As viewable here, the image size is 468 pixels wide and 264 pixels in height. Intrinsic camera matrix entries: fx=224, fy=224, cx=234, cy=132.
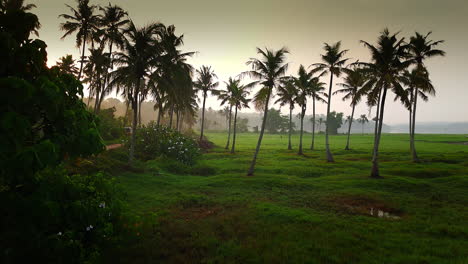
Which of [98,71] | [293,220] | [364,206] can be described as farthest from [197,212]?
[98,71]

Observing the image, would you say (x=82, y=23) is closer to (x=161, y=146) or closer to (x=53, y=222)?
(x=161, y=146)

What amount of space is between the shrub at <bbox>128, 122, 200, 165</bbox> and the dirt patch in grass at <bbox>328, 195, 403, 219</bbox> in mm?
14962

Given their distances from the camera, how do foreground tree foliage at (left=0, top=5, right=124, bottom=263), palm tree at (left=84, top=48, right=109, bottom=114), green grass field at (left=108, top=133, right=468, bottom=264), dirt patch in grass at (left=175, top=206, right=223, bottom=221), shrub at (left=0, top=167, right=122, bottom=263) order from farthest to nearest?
palm tree at (left=84, top=48, right=109, bottom=114)
dirt patch in grass at (left=175, top=206, right=223, bottom=221)
green grass field at (left=108, top=133, right=468, bottom=264)
shrub at (left=0, top=167, right=122, bottom=263)
foreground tree foliage at (left=0, top=5, right=124, bottom=263)

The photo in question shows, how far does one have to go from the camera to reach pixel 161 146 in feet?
76.4

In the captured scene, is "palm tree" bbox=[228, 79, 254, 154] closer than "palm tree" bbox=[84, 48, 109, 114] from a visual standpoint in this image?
No

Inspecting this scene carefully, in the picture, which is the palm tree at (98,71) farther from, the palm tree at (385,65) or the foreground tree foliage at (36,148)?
the palm tree at (385,65)

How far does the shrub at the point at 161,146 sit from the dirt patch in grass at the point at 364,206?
589 inches

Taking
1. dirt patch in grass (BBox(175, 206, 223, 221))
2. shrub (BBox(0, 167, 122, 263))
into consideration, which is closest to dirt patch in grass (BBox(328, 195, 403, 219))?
dirt patch in grass (BBox(175, 206, 223, 221))

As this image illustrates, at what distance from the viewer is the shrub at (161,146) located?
23000 mm

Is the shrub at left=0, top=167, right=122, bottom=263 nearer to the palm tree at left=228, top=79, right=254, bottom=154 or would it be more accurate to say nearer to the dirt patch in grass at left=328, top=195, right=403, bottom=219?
the dirt patch in grass at left=328, top=195, right=403, bottom=219

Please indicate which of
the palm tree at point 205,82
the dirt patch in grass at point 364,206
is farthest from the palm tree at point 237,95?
Result: the dirt patch in grass at point 364,206

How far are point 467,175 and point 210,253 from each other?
2235 centimetres

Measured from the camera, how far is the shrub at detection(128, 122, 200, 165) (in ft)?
75.5

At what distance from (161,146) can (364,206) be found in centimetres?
1857
